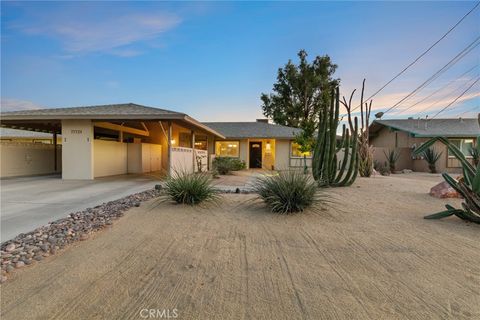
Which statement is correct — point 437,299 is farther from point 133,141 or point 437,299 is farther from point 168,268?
point 133,141

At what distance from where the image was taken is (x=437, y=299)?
2.20 meters

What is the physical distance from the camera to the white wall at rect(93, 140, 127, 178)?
12.0 m

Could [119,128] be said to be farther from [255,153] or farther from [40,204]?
[255,153]

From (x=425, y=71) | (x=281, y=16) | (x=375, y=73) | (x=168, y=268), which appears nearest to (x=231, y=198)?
(x=168, y=268)

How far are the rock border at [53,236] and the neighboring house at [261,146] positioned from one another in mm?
14684

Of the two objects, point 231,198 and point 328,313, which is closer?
point 328,313

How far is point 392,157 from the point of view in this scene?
59.4ft

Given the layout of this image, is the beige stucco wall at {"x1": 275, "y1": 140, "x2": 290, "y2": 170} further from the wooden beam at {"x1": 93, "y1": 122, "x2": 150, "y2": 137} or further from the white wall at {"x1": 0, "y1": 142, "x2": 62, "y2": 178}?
the white wall at {"x1": 0, "y1": 142, "x2": 62, "y2": 178}

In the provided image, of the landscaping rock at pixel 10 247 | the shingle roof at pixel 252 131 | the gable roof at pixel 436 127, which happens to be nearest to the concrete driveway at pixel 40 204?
the landscaping rock at pixel 10 247

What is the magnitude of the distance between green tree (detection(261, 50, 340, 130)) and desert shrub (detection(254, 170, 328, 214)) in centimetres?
2723

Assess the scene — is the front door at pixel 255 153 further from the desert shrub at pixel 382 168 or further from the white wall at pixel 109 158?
the white wall at pixel 109 158

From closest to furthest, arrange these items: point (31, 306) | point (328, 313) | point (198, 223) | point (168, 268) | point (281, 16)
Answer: point (328, 313) < point (31, 306) < point (168, 268) < point (198, 223) < point (281, 16)

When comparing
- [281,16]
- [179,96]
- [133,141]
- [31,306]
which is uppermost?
[281,16]

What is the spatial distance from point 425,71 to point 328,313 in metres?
19.7
